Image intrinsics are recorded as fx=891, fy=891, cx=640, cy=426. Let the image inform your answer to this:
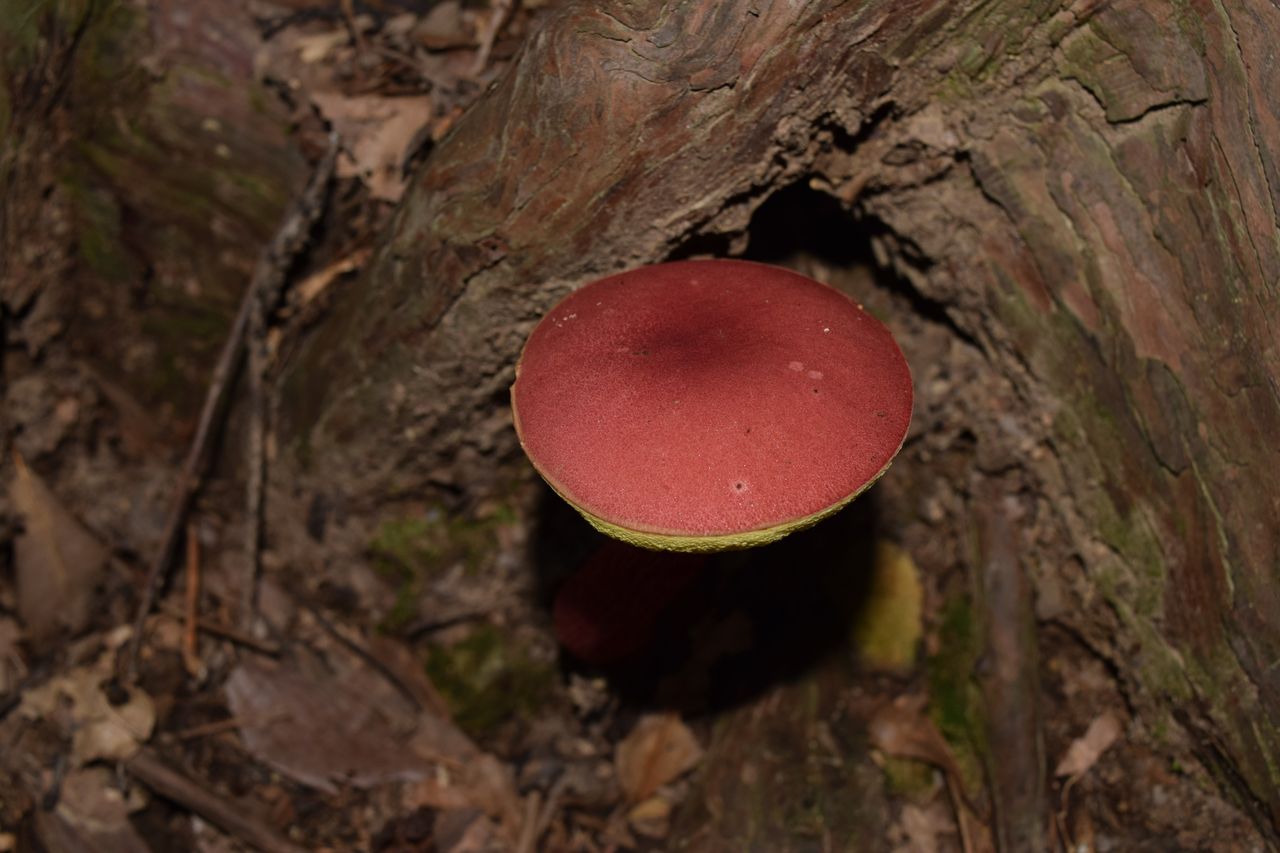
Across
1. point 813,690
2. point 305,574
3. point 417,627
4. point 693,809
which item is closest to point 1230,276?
point 813,690

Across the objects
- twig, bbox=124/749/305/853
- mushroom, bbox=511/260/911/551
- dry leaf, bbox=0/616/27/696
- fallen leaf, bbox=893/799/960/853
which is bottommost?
fallen leaf, bbox=893/799/960/853

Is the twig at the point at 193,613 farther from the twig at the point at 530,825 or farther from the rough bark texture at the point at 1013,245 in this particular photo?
the twig at the point at 530,825

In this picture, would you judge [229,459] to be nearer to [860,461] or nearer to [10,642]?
[10,642]

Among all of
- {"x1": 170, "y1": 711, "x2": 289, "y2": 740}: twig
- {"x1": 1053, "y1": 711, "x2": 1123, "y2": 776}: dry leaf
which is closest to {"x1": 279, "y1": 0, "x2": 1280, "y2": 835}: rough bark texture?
{"x1": 1053, "y1": 711, "x2": 1123, "y2": 776}: dry leaf

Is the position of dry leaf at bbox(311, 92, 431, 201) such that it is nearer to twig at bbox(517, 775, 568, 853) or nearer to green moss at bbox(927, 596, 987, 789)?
twig at bbox(517, 775, 568, 853)

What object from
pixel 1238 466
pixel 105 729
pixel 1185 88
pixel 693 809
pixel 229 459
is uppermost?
pixel 1185 88

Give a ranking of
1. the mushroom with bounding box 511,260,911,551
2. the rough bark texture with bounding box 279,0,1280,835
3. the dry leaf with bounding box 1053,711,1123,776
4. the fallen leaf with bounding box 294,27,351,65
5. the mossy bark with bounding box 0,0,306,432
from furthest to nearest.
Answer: the fallen leaf with bounding box 294,27,351,65 → the mossy bark with bounding box 0,0,306,432 → the dry leaf with bounding box 1053,711,1123,776 → the rough bark texture with bounding box 279,0,1280,835 → the mushroom with bounding box 511,260,911,551
